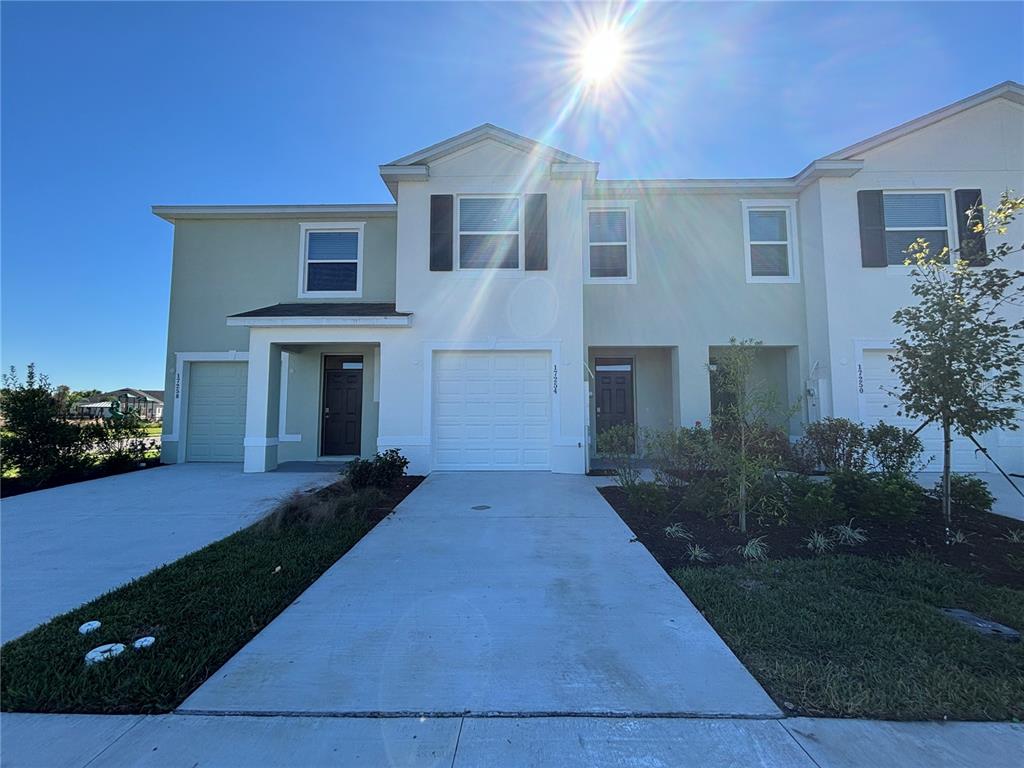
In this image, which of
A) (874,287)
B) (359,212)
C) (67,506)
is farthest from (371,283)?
(874,287)

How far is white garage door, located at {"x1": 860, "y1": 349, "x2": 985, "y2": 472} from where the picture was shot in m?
9.32

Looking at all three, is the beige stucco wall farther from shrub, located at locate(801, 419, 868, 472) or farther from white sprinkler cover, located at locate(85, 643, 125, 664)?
white sprinkler cover, located at locate(85, 643, 125, 664)

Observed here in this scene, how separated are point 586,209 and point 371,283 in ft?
16.9

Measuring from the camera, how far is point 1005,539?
16.6 ft

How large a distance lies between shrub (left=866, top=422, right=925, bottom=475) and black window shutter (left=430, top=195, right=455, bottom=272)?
7948 mm

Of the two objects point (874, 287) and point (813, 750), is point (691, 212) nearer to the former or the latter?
point (874, 287)

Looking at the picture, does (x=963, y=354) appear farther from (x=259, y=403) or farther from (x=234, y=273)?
(x=234, y=273)

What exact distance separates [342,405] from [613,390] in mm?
6434

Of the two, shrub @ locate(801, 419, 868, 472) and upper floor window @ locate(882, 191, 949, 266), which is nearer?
shrub @ locate(801, 419, 868, 472)

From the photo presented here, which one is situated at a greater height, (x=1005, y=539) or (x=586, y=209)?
(x=586, y=209)

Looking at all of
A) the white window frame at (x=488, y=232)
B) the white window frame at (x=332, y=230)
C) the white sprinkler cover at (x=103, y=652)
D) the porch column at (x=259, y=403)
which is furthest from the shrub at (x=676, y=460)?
the white window frame at (x=332, y=230)

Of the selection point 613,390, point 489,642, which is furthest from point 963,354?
point 613,390

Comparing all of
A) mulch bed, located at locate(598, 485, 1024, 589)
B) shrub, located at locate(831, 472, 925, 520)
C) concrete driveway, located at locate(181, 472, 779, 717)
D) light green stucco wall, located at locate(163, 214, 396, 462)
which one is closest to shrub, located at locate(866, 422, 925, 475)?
mulch bed, located at locate(598, 485, 1024, 589)

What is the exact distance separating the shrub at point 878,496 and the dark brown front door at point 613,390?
5.60 metres
